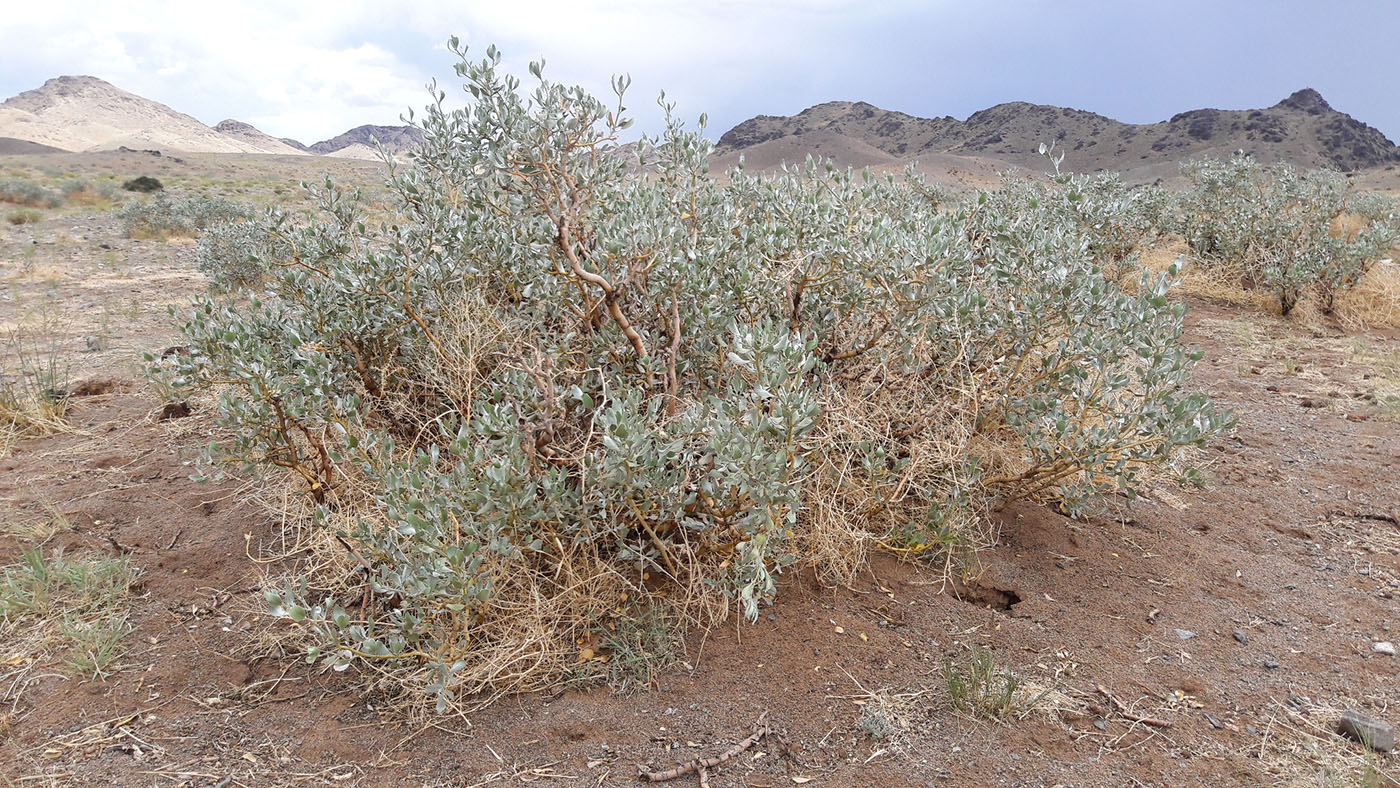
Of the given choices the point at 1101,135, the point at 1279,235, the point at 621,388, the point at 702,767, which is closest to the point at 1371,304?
the point at 1279,235

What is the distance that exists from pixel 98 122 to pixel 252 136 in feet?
93.5

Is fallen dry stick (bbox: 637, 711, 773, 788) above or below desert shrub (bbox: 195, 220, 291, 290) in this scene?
below

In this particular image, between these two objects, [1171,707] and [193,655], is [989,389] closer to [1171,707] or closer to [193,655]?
[1171,707]

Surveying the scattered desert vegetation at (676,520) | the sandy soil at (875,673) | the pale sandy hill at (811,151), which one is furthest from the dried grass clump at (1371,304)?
the pale sandy hill at (811,151)

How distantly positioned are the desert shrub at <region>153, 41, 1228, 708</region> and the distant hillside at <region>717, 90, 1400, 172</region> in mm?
33273

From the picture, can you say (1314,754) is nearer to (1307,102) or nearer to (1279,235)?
(1279,235)

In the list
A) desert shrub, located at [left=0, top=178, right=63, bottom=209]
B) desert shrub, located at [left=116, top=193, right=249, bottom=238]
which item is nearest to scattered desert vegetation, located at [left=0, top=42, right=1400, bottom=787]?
desert shrub, located at [left=116, top=193, right=249, bottom=238]

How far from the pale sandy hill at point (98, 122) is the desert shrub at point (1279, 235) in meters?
111

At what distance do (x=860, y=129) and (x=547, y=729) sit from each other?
216 feet

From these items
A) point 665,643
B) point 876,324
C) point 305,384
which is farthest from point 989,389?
point 305,384

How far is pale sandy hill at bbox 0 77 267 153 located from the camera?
10025cm

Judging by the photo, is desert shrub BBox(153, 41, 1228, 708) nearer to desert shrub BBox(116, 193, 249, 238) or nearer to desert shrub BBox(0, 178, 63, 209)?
desert shrub BBox(116, 193, 249, 238)

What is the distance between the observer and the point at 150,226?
42.1ft

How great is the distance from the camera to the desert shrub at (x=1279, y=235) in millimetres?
7207
